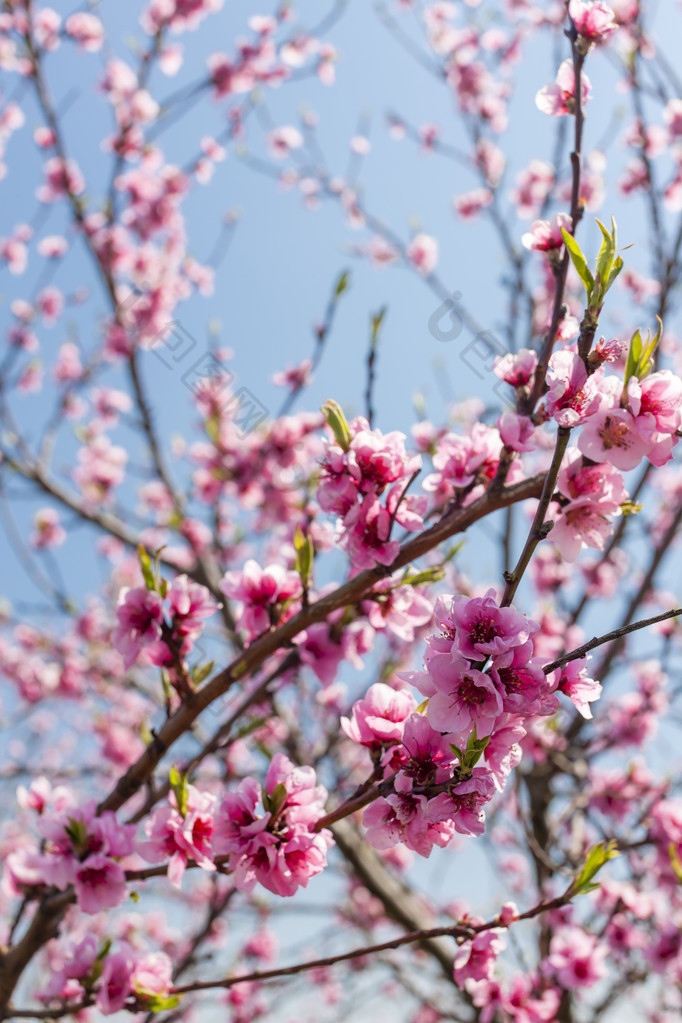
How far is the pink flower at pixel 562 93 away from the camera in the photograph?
2.01 meters

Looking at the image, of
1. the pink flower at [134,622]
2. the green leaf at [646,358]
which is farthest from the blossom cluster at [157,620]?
the green leaf at [646,358]

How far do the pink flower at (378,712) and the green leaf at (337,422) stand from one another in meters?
0.61

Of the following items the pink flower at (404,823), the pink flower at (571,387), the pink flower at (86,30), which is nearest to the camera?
the pink flower at (404,823)

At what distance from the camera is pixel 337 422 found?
1683mm

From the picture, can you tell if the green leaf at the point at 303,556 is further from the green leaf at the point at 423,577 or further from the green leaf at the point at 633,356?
the green leaf at the point at 633,356

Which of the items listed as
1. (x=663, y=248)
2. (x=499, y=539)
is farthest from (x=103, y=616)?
(x=663, y=248)

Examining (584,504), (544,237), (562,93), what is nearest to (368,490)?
(584,504)

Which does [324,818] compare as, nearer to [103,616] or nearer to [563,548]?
[563,548]

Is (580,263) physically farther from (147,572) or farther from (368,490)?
(147,572)

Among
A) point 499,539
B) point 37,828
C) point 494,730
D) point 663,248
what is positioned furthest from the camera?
point 499,539

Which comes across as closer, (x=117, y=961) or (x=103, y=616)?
(x=117, y=961)

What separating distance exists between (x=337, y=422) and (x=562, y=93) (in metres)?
1.30

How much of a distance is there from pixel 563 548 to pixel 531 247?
0.88m

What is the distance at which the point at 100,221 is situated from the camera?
6.74 meters
